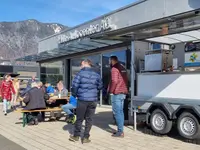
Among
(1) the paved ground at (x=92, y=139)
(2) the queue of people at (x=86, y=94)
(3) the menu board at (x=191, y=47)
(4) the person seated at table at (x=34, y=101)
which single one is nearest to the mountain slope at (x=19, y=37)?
(4) the person seated at table at (x=34, y=101)

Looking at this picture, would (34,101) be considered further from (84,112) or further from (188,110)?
(188,110)

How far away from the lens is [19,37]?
178 meters

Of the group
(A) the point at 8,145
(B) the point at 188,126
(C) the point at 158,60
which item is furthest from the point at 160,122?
(A) the point at 8,145

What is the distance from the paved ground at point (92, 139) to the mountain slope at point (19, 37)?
453 ft

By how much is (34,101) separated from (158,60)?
3933 mm

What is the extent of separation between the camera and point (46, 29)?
647 ft

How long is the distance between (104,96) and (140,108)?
7.36 metres

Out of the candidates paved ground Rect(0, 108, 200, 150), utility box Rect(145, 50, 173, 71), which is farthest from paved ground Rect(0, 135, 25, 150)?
utility box Rect(145, 50, 173, 71)

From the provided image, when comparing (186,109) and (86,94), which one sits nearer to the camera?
(86,94)

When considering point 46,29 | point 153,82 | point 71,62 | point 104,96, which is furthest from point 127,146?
point 46,29

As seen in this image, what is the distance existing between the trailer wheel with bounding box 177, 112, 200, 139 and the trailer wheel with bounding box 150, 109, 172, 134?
38 cm

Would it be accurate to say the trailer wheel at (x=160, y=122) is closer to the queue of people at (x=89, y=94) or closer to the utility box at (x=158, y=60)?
the queue of people at (x=89, y=94)

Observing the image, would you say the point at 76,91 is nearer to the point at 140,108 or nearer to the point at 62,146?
the point at 62,146

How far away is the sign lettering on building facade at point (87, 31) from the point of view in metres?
14.1
